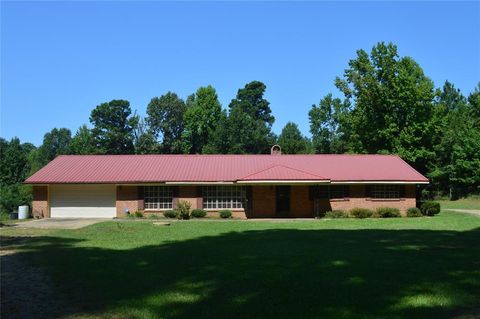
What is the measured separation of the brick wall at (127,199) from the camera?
31.4 metres

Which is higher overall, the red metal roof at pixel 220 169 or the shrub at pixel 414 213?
the red metal roof at pixel 220 169

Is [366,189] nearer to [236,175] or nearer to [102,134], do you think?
[236,175]

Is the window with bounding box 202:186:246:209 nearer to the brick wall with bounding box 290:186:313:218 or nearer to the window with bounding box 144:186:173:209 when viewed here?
the window with bounding box 144:186:173:209

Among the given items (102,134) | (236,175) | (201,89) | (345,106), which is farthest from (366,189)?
(102,134)

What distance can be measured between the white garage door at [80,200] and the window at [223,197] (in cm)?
592

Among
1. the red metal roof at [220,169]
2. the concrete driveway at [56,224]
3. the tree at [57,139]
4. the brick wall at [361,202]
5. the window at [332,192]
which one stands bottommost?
the concrete driveway at [56,224]

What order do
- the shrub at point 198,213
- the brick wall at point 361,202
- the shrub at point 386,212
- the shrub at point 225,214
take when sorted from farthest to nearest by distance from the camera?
the brick wall at point 361,202 < the shrub at point 386,212 < the shrub at point 225,214 < the shrub at point 198,213

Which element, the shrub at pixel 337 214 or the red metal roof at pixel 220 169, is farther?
the red metal roof at pixel 220 169

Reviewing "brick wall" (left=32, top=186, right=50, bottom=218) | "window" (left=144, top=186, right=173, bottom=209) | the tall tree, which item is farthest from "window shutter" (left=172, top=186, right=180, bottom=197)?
Answer: the tall tree

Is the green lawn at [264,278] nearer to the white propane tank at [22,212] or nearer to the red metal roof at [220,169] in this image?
the red metal roof at [220,169]

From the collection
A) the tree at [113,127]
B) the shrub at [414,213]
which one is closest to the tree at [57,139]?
the tree at [113,127]

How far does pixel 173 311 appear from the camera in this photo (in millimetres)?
7164

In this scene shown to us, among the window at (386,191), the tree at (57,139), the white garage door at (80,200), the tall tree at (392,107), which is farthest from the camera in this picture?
the tree at (57,139)

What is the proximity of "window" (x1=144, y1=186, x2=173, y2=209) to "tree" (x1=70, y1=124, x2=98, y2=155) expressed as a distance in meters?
41.2
